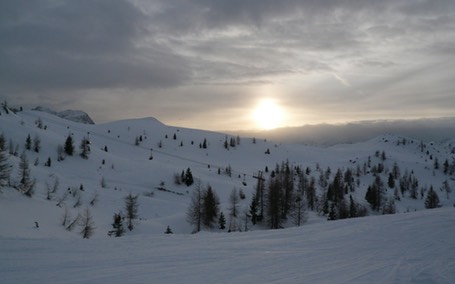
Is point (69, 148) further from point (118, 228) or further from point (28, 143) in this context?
point (118, 228)

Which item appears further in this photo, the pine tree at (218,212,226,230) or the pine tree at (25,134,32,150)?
the pine tree at (25,134,32,150)

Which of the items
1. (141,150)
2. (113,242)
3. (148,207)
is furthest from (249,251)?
(141,150)

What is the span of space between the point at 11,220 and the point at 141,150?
125925 millimetres

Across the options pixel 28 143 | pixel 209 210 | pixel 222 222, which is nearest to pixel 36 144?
pixel 28 143

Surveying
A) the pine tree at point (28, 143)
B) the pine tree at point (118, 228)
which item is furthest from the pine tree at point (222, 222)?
the pine tree at point (28, 143)

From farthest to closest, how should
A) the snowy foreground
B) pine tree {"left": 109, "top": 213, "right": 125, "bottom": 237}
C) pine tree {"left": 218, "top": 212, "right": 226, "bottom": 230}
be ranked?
pine tree {"left": 218, "top": 212, "right": 226, "bottom": 230}
pine tree {"left": 109, "top": 213, "right": 125, "bottom": 237}
the snowy foreground

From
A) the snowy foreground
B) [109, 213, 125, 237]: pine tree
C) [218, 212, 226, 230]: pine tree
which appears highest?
the snowy foreground

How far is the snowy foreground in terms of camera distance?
10938mm

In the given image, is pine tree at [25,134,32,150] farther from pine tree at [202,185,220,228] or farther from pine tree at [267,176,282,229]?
pine tree at [267,176,282,229]

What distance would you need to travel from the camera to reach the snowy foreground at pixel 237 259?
10.9 m

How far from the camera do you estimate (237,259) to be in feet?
44.4

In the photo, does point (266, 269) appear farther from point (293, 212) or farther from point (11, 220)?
point (293, 212)

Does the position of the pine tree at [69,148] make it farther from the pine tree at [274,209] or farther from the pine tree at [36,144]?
the pine tree at [274,209]

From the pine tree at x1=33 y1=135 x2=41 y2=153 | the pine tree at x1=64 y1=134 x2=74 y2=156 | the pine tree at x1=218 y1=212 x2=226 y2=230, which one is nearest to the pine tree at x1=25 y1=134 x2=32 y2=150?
the pine tree at x1=33 y1=135 x2=41 y2=153
